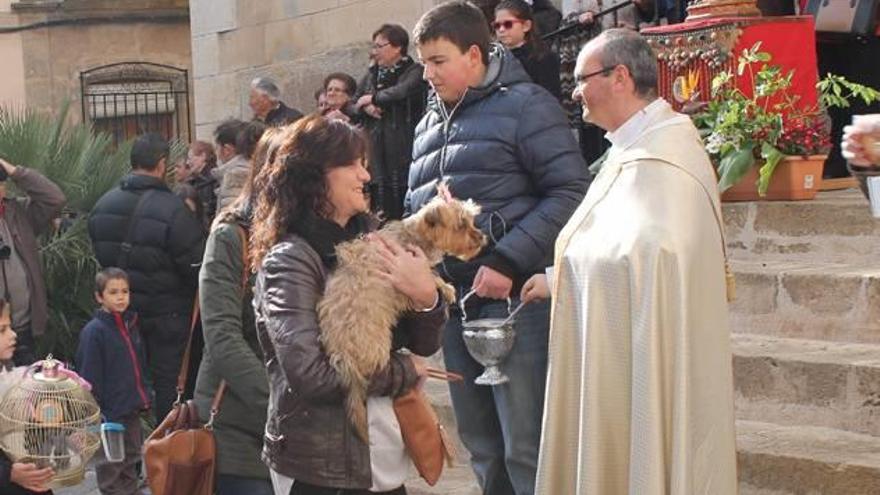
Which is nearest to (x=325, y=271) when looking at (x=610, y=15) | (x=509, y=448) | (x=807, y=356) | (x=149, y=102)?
(x=509, y=448)

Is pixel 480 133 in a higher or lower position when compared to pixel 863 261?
higher

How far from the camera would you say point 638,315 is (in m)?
5.29

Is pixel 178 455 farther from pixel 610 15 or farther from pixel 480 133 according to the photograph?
pixel 610 15

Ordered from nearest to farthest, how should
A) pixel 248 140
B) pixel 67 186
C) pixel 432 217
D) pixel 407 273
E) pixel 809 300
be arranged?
pixel 407 273 < pixel 432 217 < pixel 809 300 < pixel 248 140 < pixel 67 186

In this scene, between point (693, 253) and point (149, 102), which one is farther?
point (149, 102)

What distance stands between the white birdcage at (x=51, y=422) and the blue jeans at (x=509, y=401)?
1645 millimetres

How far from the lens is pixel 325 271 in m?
4.91

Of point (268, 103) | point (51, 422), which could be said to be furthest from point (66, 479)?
point (268, 103)

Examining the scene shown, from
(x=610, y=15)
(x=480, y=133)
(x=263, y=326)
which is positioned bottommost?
(x=263, y=326)

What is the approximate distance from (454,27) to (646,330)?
150cm

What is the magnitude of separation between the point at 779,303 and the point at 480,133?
232 cm

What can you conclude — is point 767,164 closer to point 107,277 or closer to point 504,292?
point 504,292

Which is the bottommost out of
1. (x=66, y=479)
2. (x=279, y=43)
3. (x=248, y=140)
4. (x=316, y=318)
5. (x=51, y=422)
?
(x=66, y=479)

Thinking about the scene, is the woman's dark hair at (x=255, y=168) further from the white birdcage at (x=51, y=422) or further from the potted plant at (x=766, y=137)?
the potted plant at (x=766, y=137)
